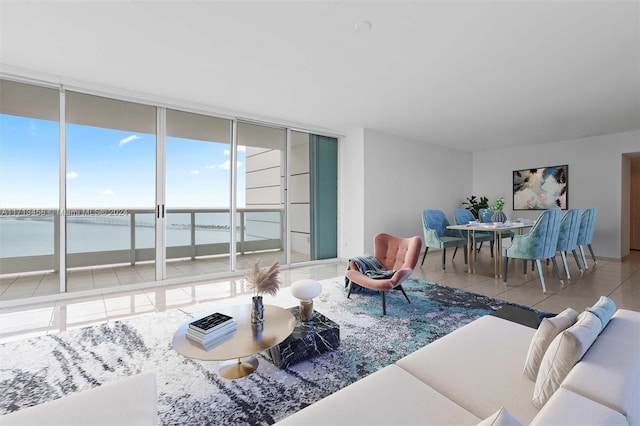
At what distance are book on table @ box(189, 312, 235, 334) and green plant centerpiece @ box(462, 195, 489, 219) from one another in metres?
6.66

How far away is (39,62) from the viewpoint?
309 cm

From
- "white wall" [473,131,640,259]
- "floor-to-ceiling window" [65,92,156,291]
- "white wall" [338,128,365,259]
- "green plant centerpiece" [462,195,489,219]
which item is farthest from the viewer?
"green plant centerpiece" [462,195,489,219]

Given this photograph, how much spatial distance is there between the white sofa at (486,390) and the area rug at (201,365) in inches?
26.9

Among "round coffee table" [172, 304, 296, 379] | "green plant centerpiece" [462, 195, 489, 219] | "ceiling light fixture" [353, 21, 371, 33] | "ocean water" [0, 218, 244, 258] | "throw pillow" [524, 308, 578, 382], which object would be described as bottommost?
"round coffee table" [172, 304, 296, 379]

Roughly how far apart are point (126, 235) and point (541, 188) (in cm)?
848

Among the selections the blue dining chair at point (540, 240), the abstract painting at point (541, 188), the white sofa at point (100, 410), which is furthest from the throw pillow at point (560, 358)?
the abstract painting at point (541, 188)

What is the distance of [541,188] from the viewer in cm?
687

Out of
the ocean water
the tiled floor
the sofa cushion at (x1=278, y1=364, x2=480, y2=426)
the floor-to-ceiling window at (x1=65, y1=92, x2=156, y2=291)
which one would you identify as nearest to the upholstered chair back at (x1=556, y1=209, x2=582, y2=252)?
the tiled floor

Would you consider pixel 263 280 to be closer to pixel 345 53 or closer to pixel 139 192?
pixel 345 53

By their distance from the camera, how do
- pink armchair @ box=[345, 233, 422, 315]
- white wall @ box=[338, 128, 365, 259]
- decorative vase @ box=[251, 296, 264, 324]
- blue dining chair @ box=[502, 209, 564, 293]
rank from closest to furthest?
decorative vase @ box=[251, 296, 264, 324]
pink armchair @ box=[345, 233, 422, 315]
blue dining chair @ box=[502, 209, 564, 293]
white wall @ box=[338, 128, 365, 259]

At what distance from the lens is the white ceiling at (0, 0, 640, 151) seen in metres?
2.31

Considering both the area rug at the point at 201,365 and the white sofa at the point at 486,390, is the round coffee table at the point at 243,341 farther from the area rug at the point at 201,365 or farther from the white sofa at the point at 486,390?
the white sofa at the point at 486,390

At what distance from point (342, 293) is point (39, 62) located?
4.21 m

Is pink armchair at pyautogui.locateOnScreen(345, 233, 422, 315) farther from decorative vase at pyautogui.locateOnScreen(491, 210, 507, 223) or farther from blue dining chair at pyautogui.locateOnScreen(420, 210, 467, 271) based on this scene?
decorative vase at pyautogui.locateOnScreen(491, 210, 507, 223)
